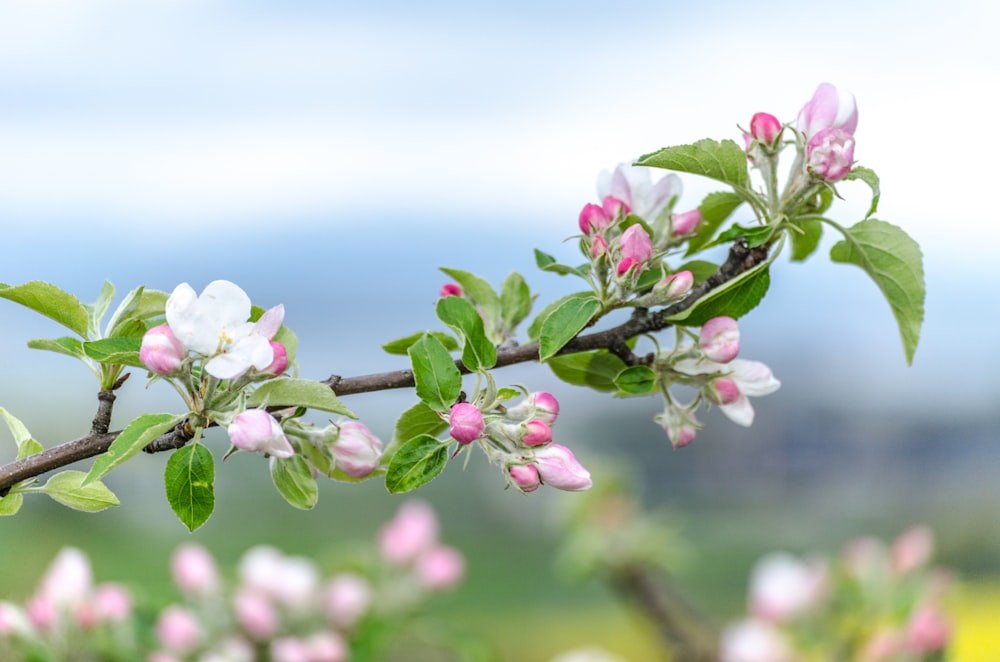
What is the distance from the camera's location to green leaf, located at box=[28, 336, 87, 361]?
0.64m

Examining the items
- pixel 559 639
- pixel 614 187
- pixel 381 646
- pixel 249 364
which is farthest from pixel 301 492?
pixel 559 639

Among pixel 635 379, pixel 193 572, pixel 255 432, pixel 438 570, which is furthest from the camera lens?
pixel 438 570

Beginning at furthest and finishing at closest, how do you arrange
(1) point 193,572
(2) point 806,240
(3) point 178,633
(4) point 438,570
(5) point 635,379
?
(4) point 438,570 < (1) point 193,572 < (3) point 178,633 < (2) point 806,240 < (5) point 635,379

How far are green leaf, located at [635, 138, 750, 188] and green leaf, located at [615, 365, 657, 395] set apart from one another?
0.14 metres

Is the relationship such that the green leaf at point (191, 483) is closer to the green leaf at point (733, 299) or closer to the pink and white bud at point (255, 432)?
the pink and white bud at point (255, 432)

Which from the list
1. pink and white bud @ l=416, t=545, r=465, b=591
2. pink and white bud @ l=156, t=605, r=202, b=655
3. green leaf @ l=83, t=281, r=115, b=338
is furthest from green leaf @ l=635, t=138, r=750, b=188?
pink and white bud @ l=416, t=545, r=465, b=591

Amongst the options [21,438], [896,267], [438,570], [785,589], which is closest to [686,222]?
[896,267]

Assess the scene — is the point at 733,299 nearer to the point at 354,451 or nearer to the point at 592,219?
the point at 592,219

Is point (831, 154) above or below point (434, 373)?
above

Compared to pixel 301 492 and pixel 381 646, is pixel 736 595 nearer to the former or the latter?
pixel 381 646

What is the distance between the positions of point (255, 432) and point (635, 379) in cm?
25

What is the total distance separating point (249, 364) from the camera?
0.59m

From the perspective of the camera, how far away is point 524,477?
0.59 m

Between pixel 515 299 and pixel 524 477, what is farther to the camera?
pixel 515 299
